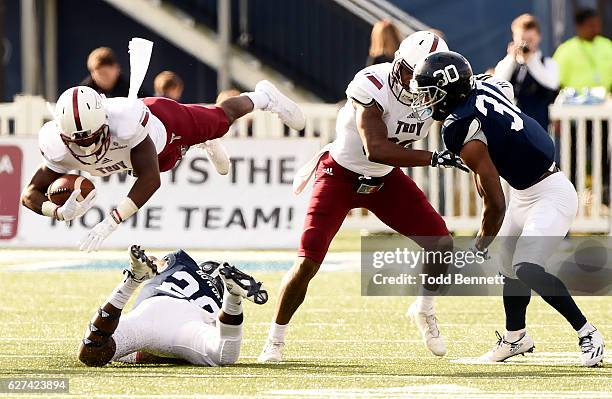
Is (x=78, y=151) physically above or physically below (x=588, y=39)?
below

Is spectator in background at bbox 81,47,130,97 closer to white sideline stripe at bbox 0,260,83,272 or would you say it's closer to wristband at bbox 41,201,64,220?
white sideline stripe at bbox 0,260,83,272

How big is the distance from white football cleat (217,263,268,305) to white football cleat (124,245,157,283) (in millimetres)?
407

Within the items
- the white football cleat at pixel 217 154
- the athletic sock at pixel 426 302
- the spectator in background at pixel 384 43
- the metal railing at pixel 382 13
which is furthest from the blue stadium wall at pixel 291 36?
the athletic sock at pixel 426 302

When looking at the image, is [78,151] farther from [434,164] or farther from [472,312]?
[472,312]

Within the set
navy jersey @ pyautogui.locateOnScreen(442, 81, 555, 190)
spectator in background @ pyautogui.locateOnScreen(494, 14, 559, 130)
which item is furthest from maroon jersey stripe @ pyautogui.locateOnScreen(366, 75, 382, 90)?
spectator in background @ pyautogui.locateOnScreen(494, 14, 559, 130)

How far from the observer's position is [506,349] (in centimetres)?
782

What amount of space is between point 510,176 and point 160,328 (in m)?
1.80

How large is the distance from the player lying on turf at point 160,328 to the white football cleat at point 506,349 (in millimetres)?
1239

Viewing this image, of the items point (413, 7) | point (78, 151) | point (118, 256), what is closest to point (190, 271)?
point (78, 151)

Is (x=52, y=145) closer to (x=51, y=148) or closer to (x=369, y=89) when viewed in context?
(x=51, y=148)

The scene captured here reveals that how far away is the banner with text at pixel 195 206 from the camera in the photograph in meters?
13.2

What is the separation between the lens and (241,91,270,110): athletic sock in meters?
9.91

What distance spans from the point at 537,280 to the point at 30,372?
237 centimetres

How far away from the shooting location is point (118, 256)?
13703mm
